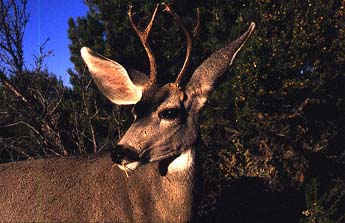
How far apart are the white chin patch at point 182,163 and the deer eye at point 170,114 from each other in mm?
344

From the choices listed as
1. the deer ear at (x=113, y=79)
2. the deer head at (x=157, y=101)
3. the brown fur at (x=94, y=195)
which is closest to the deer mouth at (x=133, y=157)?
the deer head at (x=157, y=101)

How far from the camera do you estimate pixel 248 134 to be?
8.89 m

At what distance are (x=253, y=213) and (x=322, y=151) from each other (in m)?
2.05

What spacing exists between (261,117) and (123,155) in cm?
558

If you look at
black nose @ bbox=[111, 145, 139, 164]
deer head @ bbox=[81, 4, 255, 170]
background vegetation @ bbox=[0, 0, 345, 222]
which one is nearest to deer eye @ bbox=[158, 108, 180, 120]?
deer head @ bbox=[81, 4, 255, 170]

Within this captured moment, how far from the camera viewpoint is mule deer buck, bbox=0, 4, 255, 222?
12.9ft

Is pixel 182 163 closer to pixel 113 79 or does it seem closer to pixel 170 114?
pixel 170 114

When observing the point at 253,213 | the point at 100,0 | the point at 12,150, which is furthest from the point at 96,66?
the point at 100,0

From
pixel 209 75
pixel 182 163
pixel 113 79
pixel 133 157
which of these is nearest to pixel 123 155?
pixel 133 157

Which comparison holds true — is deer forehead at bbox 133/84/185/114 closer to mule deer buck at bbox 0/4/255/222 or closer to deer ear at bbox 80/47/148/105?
mule deer buck at bbox 0/4/255/222

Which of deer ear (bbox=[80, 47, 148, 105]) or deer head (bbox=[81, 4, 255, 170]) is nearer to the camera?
deer head (bbox=[81, 4, 255, 170])

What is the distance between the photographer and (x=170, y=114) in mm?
4004

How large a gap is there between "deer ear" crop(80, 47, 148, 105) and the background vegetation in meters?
3.78

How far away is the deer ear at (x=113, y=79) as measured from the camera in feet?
13.8
